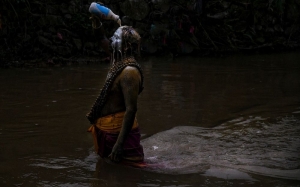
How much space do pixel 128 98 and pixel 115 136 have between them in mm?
394

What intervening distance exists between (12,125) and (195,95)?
2.89m

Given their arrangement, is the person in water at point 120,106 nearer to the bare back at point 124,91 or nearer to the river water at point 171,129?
the bare back at point 124,91

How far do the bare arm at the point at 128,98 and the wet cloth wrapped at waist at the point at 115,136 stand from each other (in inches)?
5.8

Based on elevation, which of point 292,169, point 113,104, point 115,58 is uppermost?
point 115,58

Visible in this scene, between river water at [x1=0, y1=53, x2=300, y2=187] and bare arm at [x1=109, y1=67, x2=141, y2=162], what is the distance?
0.99 feet

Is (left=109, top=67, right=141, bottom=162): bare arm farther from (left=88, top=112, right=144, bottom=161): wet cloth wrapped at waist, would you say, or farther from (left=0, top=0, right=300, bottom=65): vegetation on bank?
(left=0, top=0, right=300, bottom=65): vegetation on bank

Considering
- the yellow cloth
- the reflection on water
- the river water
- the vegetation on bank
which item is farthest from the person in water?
the vegetation on bank

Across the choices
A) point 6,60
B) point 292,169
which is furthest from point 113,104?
point 6,60

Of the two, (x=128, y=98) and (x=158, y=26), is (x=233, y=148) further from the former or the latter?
(x=158, y=26)

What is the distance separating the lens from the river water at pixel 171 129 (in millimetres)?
3850

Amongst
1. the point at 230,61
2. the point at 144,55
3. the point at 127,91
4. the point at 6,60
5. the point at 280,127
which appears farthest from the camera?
the point at 144,55

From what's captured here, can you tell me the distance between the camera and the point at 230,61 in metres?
11.3

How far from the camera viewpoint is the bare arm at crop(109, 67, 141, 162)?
11.9 feet

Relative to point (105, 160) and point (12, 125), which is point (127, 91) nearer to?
point (105, 160)
